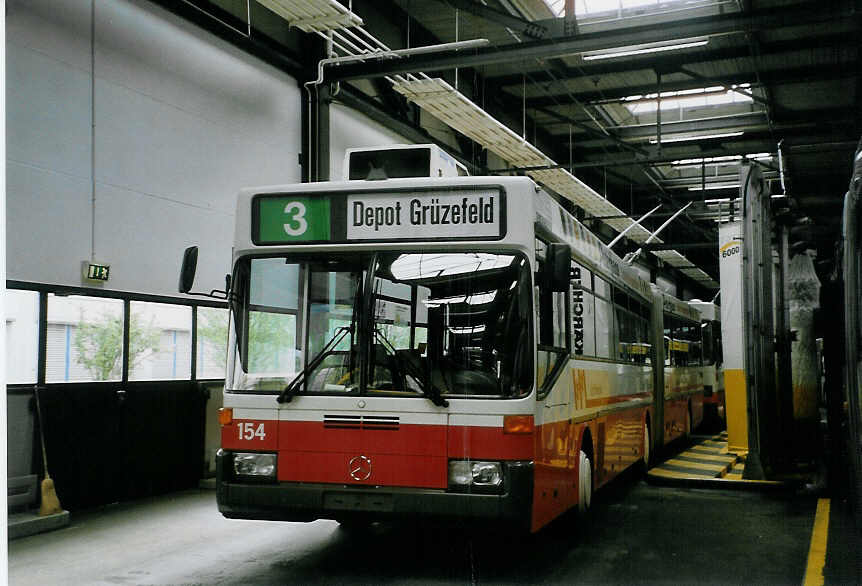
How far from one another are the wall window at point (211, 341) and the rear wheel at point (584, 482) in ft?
16.1

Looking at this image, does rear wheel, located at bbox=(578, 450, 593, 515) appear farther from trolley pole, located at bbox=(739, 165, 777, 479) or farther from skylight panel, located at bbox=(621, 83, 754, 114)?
skylight panel, located at bbox=(621, 83, 754, 114)

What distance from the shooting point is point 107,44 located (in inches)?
396

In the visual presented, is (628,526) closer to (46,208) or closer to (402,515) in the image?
(402,515)

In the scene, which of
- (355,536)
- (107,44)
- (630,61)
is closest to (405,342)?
(355,536)

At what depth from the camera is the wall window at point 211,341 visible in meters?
11.9

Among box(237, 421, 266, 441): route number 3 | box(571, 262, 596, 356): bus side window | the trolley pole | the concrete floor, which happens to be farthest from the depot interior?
box(571, 262, 596, 356): bus side window

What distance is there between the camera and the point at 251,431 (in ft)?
23.0

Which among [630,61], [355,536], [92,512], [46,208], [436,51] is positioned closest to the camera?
[355,536]

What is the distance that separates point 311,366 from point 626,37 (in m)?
6.53

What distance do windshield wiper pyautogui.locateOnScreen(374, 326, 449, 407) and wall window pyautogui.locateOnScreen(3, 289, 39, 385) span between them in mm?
4071

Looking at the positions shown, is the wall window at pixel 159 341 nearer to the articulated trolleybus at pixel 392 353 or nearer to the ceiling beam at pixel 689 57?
the articulated trolleybus at pixel 392 353

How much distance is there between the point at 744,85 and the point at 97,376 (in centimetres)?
1251

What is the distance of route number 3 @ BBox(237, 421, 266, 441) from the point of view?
22.9 feet

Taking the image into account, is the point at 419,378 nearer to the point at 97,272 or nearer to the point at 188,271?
the point at 188,271
